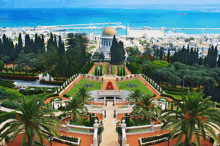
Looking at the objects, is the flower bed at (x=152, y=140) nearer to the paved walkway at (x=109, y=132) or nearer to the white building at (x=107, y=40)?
the paved walkway at (x=109, y=132)

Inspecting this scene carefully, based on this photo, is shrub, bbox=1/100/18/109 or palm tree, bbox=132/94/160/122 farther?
shrub, bbox=1/100/18/109

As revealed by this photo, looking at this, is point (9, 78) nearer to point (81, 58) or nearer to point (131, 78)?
point (81, 58)

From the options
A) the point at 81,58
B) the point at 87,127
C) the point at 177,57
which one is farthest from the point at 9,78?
the point at 177,57

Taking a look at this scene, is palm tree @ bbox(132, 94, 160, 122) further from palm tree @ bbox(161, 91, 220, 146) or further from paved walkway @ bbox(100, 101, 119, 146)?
palm tree @ bbox(161, 91, 220, 146)

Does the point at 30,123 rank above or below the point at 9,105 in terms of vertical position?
above

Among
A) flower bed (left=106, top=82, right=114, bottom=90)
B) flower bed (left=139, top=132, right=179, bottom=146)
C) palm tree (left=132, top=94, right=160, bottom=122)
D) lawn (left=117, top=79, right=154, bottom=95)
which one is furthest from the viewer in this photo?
flower bed (left=106, top=82, right=114, bottom=90)

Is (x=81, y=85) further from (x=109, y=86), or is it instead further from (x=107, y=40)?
(x=107, y=40)

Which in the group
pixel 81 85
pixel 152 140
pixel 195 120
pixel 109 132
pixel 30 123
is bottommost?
pixel 109 132

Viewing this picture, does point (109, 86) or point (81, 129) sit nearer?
point (81, 129)

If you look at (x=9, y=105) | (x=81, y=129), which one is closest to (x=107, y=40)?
(x=9, y=105)

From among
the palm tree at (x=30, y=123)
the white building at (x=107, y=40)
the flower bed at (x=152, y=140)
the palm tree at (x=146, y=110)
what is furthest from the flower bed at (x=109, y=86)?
the white building at (x=107, y=40)

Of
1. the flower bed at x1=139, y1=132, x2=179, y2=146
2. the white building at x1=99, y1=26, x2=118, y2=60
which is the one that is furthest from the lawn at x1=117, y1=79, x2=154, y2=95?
the white building at x1=99, y1=26, x2=118, y2=60
